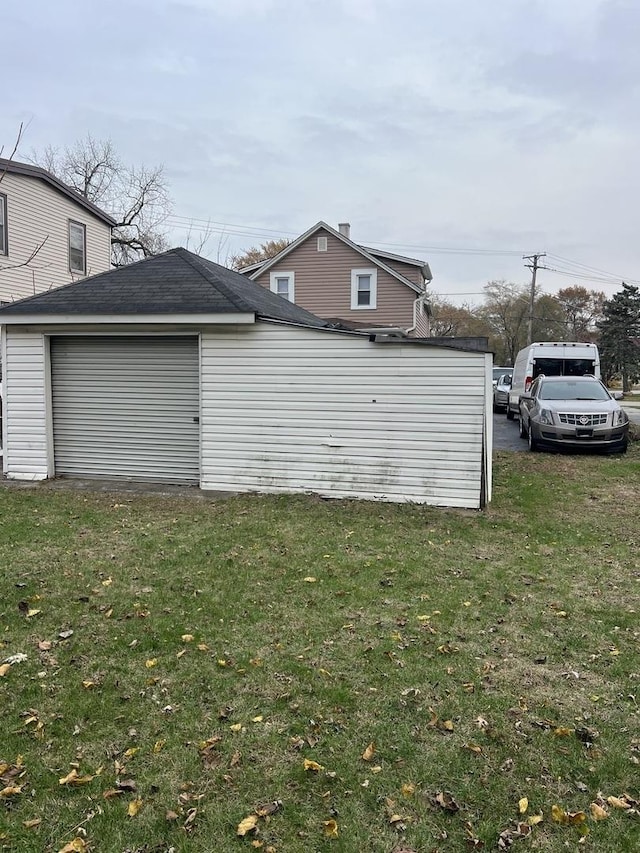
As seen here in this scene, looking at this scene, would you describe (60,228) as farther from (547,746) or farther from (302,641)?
(547,746)

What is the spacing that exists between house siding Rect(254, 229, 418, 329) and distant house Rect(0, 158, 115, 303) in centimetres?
680

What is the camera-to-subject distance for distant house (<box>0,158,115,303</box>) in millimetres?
16094

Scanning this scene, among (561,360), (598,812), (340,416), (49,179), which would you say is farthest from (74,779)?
(49,179)

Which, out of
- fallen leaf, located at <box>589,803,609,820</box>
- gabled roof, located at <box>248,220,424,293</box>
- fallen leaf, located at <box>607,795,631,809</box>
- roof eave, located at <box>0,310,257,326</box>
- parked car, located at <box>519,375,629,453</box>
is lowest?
fallen leaf, located at <box>589,803,609,820</box>

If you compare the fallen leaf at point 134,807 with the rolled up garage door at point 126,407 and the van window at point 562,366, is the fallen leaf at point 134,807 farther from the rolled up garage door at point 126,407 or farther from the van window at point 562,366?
the van window at point 562,366

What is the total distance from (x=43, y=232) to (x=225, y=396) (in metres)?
12.1

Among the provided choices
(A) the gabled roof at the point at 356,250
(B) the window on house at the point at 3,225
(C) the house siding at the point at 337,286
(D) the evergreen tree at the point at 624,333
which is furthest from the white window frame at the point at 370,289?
(D) the evergreen tree at the point at 624,333

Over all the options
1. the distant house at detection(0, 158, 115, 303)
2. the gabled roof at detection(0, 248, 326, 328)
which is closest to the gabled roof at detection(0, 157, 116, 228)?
the distant house at detection(0, 158, 115, 303)

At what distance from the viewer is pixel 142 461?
941 cm

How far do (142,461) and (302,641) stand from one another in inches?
239

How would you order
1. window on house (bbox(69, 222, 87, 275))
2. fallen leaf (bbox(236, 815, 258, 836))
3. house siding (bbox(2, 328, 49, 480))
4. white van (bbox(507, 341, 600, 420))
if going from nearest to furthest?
fallen leaf (bbox(236, 815, 258, 836)), house siding (bbox(2, 328, 49, 480)), white van (bbox(507, 341, 600, 420)), window on house (bbox(69, 222, 87, 275))

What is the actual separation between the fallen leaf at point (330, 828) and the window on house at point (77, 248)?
774 inches

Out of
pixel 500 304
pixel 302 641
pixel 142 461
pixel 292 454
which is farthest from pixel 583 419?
pixel 500 304

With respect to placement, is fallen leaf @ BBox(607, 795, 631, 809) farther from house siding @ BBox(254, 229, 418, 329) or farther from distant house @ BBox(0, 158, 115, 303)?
house siding @ BBox(254, 229, 418, 329)
